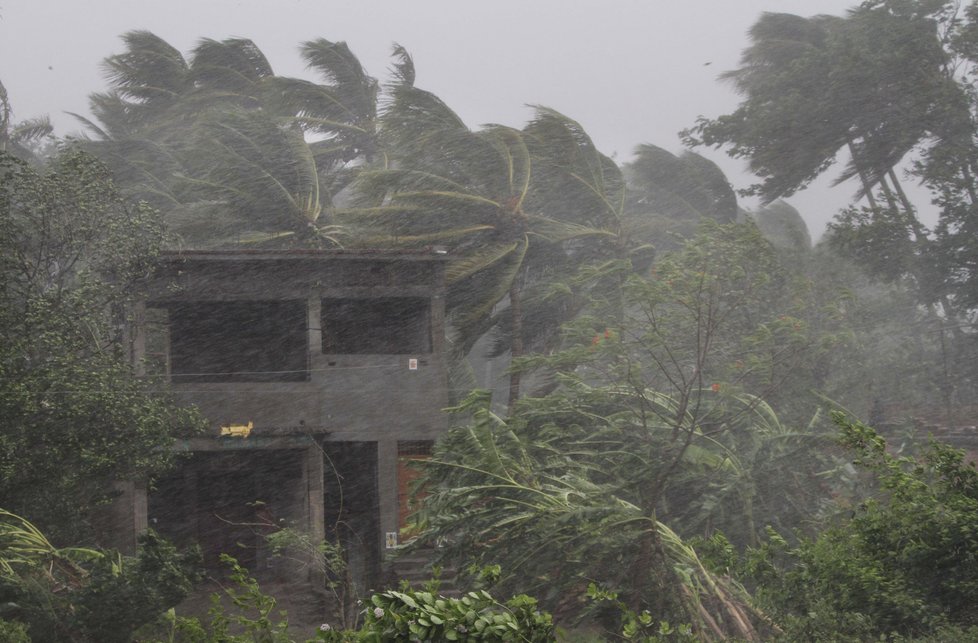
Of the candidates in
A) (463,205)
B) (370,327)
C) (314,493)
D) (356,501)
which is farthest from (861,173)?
(314,493)

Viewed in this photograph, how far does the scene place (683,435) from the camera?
11586 mm

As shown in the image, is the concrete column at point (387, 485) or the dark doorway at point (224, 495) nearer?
the concrete column at point (387, 485)

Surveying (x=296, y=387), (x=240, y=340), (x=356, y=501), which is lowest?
(x=356, y=501)

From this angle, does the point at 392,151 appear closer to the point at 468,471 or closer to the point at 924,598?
the point at 468,471

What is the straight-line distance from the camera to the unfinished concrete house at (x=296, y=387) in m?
12.8

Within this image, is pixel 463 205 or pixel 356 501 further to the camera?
pixel 463 205

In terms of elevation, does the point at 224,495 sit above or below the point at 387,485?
below

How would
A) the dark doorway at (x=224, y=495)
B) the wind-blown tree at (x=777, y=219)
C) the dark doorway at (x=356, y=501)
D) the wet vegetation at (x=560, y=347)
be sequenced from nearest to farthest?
the wet vegetation at (x=560, y=347)
the dark doorway at (x=356, y=501)
the dark doorway at (x=224, y=495)
the wind-blown tree at (x=777, y=219)

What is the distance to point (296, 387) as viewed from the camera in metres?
13.3

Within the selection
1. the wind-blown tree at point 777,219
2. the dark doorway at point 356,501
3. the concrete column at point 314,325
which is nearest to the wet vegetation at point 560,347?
the dark doorway at point 356,501

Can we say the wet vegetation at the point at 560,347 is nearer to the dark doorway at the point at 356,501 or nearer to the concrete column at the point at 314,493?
the concrete column at the point at 314,493

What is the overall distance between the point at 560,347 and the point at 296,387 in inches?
245

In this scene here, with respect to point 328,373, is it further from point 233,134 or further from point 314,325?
point 233,134

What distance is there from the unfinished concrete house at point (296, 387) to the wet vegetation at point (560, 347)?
0.49 feet
